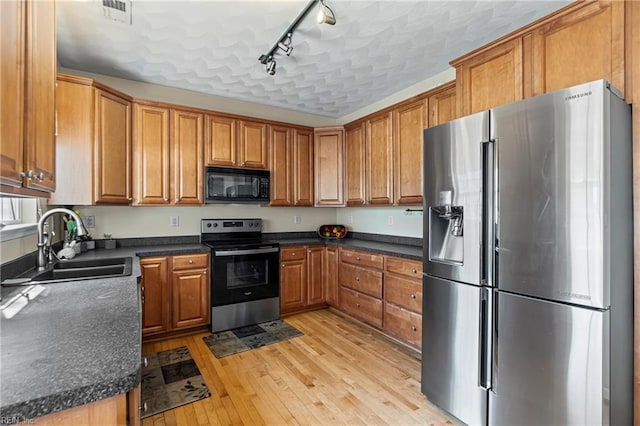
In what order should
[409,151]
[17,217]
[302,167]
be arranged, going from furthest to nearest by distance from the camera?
[302,167]
[409,151]
[17,217]

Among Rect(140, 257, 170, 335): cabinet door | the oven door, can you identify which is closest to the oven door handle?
the oven door

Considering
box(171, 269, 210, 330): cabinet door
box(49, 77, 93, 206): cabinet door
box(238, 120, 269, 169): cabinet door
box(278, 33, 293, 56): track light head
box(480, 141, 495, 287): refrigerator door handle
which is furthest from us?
box(238, 120, 269, 169): cabinet door

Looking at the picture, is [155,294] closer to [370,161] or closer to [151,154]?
[151,154]

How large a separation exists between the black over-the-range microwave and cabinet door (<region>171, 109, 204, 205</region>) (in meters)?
0.10

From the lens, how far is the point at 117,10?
213cm

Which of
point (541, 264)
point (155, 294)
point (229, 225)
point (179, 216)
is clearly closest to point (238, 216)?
point (229, 225)

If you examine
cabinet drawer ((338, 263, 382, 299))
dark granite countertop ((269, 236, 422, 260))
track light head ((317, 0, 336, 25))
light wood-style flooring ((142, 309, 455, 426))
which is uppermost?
track light head ((317, 0, 336, 25))

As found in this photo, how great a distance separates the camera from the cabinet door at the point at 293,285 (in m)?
3.68

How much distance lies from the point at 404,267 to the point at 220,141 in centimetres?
245

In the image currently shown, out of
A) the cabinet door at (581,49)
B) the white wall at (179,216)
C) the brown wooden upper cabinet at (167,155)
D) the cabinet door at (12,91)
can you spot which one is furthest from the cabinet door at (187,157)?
the cabinet door at (581,49)

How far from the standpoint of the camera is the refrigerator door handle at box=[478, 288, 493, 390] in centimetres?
172

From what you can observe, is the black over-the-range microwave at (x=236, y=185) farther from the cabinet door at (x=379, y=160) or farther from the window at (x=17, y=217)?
the window at (x=17, y=217)

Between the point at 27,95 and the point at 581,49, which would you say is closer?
the point at 27,95

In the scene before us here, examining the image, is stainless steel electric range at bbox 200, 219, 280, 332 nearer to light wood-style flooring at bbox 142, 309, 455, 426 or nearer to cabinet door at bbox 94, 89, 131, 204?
light wood-style flooring at bbox 142, 309, 455, 426
